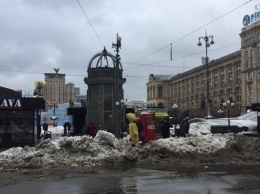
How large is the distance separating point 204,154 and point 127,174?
182 inches

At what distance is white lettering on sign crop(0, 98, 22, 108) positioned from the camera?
67.4ft

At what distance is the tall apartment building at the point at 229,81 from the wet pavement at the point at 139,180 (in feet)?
237

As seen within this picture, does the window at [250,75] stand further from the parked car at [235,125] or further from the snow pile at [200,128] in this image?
the snow pile at [200,128]

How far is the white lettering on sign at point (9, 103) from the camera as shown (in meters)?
20.5

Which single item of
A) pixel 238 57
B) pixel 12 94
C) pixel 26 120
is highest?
pixel 238 57

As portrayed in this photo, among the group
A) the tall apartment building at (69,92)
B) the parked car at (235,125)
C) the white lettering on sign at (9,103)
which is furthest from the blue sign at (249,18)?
the white lettering on sign at (9,103)

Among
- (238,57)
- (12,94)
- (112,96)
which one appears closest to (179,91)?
(238,57)

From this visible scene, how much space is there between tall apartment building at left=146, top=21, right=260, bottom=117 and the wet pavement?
237 ft

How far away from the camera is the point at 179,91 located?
501 ft

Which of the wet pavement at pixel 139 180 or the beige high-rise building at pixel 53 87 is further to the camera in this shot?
the beige high-rise building at pixel 53 87

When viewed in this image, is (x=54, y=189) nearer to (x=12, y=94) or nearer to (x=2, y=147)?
(x=2, y=147)

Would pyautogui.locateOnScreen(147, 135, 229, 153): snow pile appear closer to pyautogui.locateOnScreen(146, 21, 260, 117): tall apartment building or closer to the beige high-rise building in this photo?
the beige high-rise building

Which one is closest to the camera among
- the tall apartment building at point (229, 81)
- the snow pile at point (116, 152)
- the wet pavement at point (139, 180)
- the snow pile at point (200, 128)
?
the wet pavement at point (139, 180)

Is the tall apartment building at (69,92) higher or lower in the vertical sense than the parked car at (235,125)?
higher
